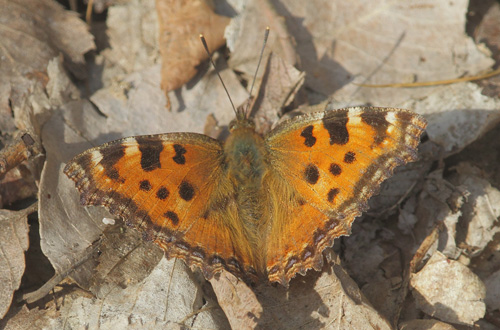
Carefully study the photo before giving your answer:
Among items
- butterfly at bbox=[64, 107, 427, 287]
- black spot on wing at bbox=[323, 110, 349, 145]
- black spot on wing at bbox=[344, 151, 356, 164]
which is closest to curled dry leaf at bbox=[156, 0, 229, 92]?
butterfly at bbox=[64, 107, 427, 287]

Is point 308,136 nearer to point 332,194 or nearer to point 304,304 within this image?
point 332,194

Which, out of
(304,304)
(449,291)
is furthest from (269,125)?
(449,291)

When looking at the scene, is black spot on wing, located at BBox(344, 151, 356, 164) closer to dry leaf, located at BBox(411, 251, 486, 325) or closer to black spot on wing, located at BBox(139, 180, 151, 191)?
dry leaf, located at BBox(411, 251, 486, 325)

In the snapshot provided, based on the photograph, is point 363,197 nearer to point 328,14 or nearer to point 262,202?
point 262,202

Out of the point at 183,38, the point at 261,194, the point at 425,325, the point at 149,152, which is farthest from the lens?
the point at 183,38

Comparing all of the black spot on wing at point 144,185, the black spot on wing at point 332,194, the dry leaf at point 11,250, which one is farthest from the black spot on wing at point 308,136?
the dry leaf at point 11,250

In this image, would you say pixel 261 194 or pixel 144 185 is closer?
pixel 144 185
